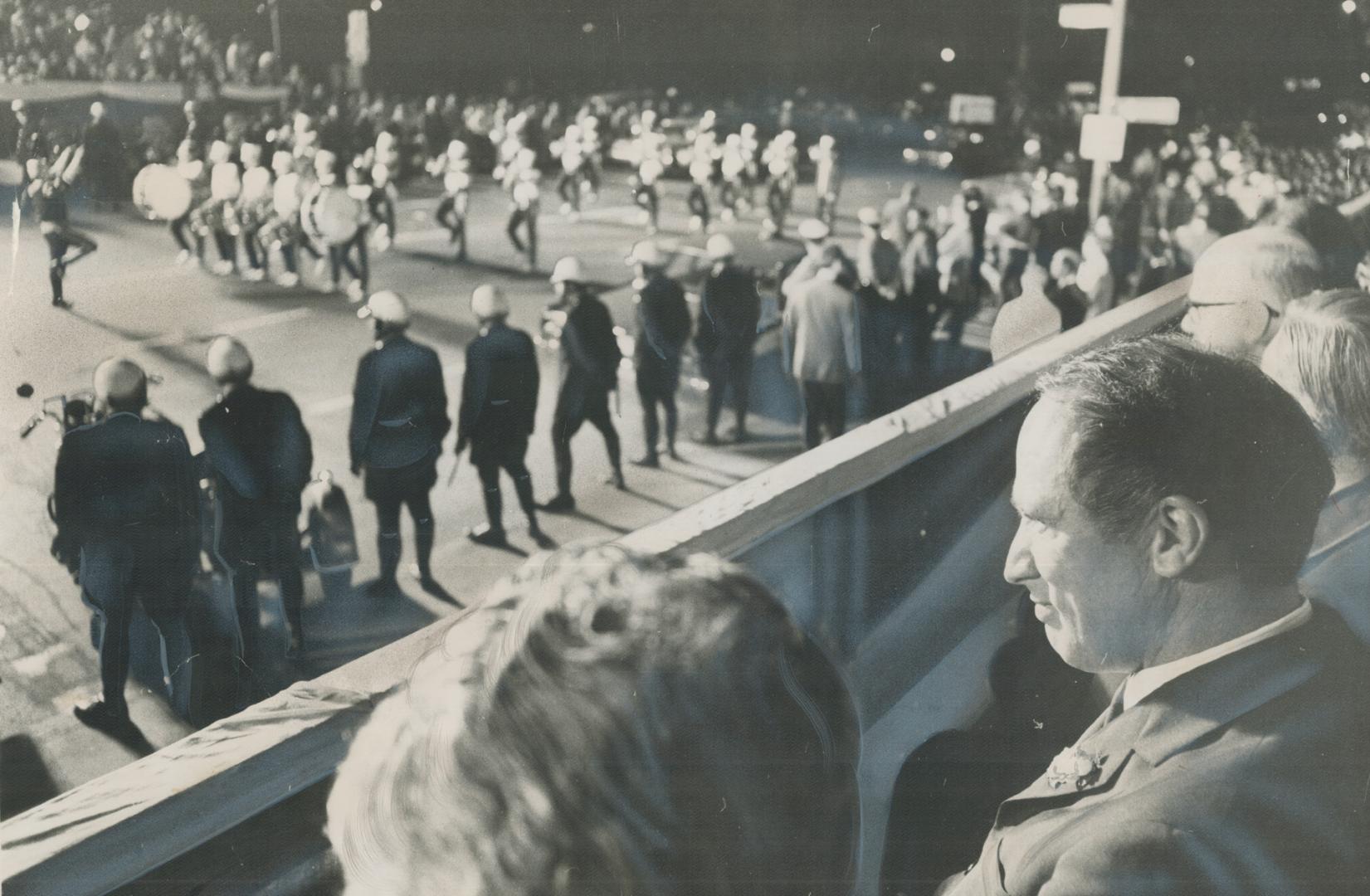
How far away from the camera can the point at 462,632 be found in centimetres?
99

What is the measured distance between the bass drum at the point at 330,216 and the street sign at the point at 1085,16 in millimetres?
3379

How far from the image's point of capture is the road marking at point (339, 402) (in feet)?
12.1

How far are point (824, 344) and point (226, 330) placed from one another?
229cm

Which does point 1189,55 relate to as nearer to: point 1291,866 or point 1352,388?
point 1352,388

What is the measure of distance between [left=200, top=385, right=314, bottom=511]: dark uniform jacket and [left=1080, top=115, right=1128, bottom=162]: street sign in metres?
1.97

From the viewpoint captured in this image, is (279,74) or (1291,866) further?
(279,74)

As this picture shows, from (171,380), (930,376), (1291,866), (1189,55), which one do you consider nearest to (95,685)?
(171,380)

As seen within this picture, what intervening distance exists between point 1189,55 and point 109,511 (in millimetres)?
2221

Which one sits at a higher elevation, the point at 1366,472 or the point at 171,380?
the point at 1366,472

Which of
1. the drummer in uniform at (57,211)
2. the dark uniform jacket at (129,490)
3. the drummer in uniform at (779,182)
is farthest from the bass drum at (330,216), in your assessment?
the drummer in uniform at (57,211)

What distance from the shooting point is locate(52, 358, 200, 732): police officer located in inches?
75.4

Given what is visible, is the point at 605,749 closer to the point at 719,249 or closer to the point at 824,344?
the point at 719,249

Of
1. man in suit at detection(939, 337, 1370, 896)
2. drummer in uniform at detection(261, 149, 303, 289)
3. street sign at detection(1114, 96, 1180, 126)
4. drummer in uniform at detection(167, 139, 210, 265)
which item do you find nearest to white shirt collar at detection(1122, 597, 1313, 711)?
man in suit at detection(939, 337, 1370, 896)

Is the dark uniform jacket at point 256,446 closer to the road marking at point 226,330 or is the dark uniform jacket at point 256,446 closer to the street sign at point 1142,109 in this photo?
the road marking at point 226,330
